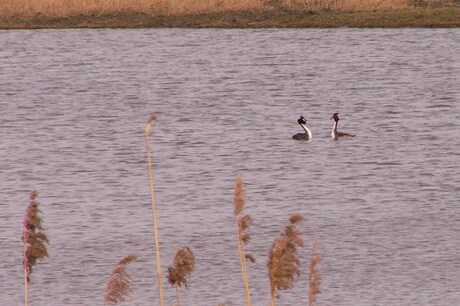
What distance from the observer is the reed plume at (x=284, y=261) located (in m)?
6.87

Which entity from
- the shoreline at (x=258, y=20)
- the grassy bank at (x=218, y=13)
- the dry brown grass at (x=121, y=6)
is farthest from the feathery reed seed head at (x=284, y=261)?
the dry brown grass at (x=121, y=6)

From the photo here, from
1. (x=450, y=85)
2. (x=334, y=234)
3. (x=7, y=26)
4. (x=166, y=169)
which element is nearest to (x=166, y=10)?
(x=7, y=26)

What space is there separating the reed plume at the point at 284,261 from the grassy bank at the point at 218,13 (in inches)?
1482

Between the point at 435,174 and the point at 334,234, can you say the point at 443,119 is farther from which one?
the point at 334,234

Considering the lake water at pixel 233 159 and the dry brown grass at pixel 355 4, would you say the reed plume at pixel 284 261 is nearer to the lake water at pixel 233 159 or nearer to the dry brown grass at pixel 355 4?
the lake water at pixel 233 159

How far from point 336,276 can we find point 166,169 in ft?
26.1

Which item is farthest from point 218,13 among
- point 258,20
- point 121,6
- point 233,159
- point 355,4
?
point 233,159

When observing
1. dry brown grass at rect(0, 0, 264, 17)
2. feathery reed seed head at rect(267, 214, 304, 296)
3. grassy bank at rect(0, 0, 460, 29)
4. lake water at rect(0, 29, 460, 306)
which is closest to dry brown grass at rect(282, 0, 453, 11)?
grassy bank at rect(0, 0, 460, 29)

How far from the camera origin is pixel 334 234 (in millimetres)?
15594

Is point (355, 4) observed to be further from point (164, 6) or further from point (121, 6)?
point (121, 6)

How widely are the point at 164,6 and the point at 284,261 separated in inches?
1579

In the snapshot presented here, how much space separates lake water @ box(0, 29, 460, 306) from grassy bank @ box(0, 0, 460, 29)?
82.7 inches

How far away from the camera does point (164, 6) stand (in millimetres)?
46688

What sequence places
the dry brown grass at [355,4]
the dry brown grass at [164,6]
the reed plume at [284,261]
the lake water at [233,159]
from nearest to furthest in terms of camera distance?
the reed plume at [284,261] → the lake water at [233,159] → the dry brown grass at [355,4] → the dry brown grass at [164,6]
